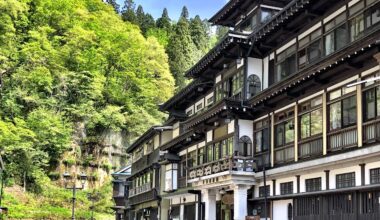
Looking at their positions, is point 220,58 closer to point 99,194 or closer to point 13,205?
point 13,205

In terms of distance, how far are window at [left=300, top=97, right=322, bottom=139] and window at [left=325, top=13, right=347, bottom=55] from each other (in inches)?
87.2

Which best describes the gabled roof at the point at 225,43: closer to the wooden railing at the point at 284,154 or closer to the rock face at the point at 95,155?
the wooden railing at the point at 284,154

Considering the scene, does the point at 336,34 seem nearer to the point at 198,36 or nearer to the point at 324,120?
the point at 324,120

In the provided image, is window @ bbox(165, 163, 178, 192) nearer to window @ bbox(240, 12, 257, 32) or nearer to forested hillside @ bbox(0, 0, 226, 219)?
window @ bbox(240, 12, 257, 32)

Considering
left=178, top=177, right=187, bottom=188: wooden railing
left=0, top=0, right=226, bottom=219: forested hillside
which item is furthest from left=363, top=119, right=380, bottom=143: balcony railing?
left=0, top=0, right=226, bottom=219: forested hillside

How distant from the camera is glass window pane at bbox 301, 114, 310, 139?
21.0 meters

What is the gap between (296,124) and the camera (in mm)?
21672

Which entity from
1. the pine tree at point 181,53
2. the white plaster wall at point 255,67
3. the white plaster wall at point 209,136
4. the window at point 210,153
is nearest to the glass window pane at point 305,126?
the white plaster wall at point 255,67

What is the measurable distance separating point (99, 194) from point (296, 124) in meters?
49.3

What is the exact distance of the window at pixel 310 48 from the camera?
838 inches

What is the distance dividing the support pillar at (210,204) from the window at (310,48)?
10.5 meters

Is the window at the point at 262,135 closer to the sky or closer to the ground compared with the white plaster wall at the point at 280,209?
closer to the sky

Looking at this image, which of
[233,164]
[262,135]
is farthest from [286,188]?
[262,135]

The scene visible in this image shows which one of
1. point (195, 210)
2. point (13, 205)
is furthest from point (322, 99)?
point (13, 205)
